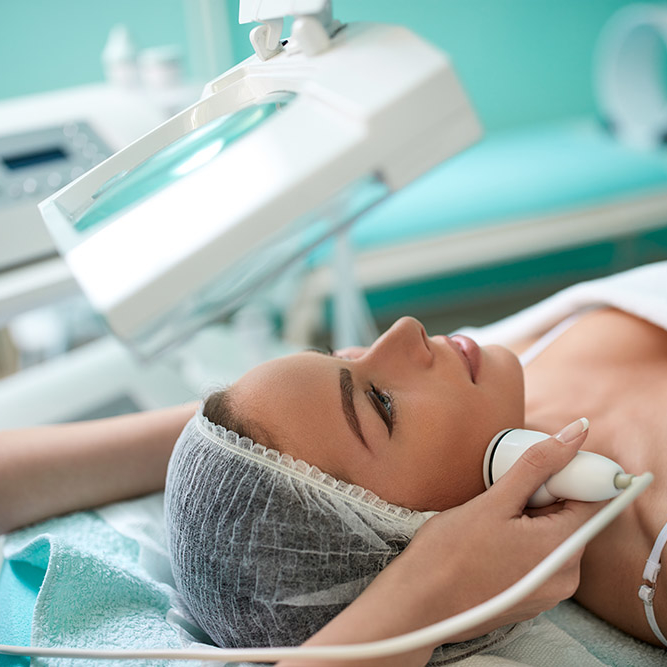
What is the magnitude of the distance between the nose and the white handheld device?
5.9 inches

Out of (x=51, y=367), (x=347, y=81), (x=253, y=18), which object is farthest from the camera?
(x=51, y=367)

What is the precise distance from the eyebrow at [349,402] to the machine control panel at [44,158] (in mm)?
883

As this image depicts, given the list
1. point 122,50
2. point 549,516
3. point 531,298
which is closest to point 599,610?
point 549,516

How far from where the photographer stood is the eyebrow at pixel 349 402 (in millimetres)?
864

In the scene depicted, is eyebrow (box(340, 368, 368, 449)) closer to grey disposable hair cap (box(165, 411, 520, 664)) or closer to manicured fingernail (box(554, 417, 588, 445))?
grey disposable hair cap (box(165, 411, 520, 664))

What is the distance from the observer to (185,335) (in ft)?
2.20

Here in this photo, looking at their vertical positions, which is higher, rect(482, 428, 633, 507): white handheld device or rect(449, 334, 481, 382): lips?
rect(449, 334, 481, 382): lips

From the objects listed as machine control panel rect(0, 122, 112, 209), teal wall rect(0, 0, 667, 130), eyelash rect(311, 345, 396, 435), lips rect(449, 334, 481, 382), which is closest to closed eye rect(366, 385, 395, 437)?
eyelash rect(311, 345, 396, 435)

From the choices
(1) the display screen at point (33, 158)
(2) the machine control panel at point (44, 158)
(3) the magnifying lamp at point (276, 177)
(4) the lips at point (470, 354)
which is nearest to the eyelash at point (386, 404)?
(4) the lips at point (470, 354)

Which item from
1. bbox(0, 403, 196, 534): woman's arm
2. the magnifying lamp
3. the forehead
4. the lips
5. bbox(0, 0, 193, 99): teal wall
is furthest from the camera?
bbox(0, 0, 193, 99): teal wall

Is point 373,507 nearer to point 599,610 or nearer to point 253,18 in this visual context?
point 599,610

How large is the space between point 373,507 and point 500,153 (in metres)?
2.21

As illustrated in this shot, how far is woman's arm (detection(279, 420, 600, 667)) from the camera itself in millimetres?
702

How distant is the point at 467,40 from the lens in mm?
3004
